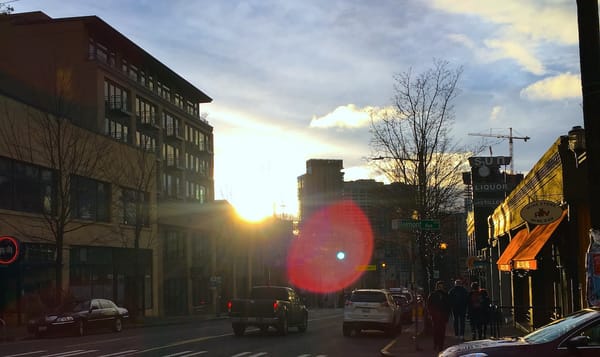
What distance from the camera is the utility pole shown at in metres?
10.4

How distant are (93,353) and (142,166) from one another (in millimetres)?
30715

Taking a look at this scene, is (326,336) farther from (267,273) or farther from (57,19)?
(267,273)

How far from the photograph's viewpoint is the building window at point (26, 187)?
36156mm

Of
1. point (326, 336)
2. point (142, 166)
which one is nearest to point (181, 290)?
point (142, 166)

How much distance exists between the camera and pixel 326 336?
2661 cm

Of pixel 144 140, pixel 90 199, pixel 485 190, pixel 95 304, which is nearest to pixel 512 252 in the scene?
pixel 95 304

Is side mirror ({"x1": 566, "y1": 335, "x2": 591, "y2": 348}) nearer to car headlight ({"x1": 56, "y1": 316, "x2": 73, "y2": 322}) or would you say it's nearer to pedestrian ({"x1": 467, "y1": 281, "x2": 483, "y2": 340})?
pedestrian ({"x1": 467, "y1": 281, "x2": 483, "y2": 340})

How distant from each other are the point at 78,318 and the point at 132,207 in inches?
787

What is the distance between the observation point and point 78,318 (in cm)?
2894


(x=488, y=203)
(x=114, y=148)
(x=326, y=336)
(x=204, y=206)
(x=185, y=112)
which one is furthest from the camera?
(x=185, y=112)

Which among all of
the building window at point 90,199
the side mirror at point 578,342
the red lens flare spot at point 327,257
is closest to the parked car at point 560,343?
the side mirror at point 578,342

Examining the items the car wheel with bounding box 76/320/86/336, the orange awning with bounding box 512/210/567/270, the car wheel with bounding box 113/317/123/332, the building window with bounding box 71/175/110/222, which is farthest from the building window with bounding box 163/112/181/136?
the orange awning with bounding box 512/210/567/270

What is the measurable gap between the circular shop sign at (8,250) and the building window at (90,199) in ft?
36.7

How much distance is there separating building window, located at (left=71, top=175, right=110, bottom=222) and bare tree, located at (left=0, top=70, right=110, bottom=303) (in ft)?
1.91
